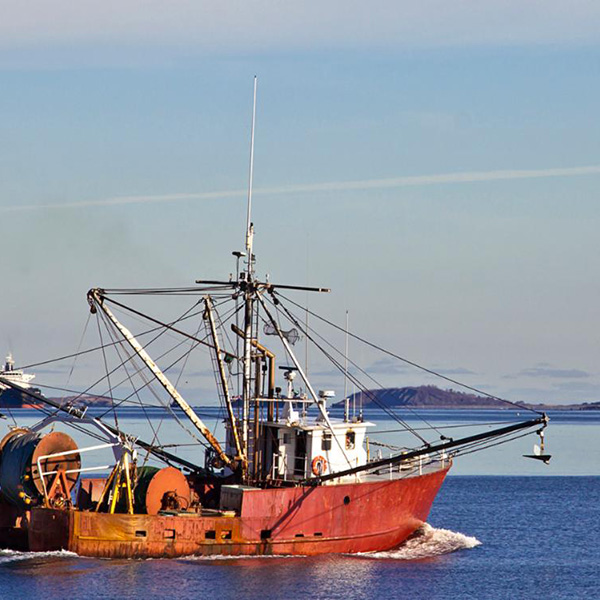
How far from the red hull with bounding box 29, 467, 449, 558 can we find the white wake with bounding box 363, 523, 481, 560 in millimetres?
1094

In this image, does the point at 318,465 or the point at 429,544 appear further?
the point at 429,544

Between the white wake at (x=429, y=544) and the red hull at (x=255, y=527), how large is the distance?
109 cm

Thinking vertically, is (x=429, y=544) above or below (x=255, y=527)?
below

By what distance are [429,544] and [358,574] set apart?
930cm

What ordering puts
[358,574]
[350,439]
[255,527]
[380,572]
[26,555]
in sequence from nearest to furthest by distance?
[358,574], [380,572], [255,527], [26,555], [350,439]

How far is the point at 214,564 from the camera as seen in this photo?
146ft

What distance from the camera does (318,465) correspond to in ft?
158

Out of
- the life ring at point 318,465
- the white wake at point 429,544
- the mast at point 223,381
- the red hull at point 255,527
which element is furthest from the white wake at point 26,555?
the white wake at point 429,544

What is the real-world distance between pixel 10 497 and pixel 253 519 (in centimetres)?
1020

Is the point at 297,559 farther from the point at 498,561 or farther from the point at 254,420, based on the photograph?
the point at 498,561

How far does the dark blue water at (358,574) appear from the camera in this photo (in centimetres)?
4109

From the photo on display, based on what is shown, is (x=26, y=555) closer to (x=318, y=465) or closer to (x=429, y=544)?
(x=318, y=465)

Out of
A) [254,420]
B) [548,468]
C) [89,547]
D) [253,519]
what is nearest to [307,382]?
[254,420]

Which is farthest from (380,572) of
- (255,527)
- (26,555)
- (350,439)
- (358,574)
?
(26,555)
